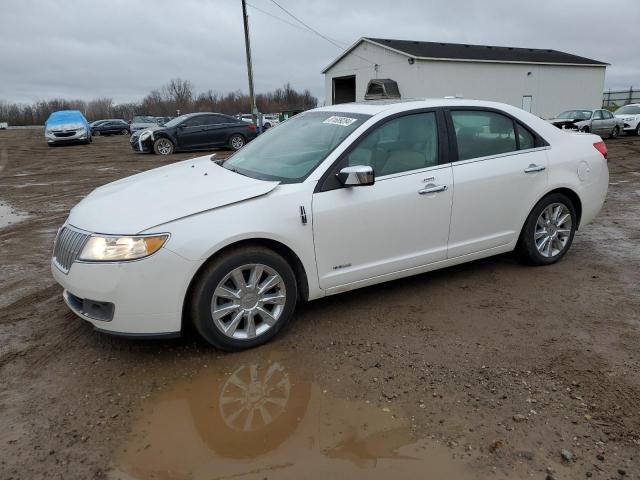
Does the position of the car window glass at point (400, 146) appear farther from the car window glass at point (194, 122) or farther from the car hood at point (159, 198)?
the car window glass at point (194, 122)

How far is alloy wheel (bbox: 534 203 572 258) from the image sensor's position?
491 centimetres

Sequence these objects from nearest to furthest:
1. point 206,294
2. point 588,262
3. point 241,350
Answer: point 206,294 < point 241,350 < point 588,262

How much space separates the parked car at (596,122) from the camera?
2154cm

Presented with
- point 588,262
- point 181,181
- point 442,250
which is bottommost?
point 588,262

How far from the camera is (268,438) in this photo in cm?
266

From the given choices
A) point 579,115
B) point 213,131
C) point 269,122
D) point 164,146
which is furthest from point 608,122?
point 269,122

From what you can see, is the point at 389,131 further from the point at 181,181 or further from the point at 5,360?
the point at 5,360

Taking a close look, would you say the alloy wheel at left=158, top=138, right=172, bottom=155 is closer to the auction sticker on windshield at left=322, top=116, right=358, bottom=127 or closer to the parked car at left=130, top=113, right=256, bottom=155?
the parked car at left=130, top=113, right=256, bottom=155

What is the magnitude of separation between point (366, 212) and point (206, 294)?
1326mm

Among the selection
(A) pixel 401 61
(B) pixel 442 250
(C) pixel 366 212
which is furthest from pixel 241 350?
(A) pixel 401 61

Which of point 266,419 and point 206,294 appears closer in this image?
point 266,419

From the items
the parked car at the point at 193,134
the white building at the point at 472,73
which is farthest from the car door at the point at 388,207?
the white building at the point at 472,73

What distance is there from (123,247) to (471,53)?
32.3 meters

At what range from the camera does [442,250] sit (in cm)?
429
